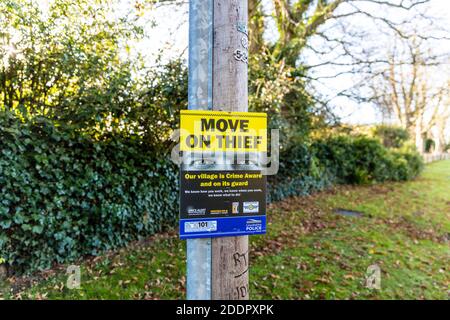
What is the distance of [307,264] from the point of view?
4.47 meters

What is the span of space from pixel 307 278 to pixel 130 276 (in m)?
2.52

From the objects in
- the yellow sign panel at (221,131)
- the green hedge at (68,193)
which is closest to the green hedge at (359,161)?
the green hedge at (68,193)

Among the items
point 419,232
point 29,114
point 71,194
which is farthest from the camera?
point 419,232

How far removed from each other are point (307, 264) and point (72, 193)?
377cm

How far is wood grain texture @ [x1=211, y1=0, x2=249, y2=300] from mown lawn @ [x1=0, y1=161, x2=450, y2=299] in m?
2.39

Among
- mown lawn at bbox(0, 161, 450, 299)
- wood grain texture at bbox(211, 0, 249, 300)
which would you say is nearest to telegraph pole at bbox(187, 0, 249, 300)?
wood grain texture at bbox(211, 0, 249, 300)

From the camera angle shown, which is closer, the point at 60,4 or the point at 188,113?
the point at 188,113

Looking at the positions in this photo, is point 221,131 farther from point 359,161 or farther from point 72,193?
point 359,161

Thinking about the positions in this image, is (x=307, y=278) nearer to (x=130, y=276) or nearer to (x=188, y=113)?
(x=130, y=276)

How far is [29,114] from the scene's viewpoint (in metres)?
3.80

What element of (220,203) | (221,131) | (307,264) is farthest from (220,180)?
(307,264)

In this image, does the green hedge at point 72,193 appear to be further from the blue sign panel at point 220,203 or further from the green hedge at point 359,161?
the green hedge at point 359,161

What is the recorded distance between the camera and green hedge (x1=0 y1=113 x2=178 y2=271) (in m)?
3.55
